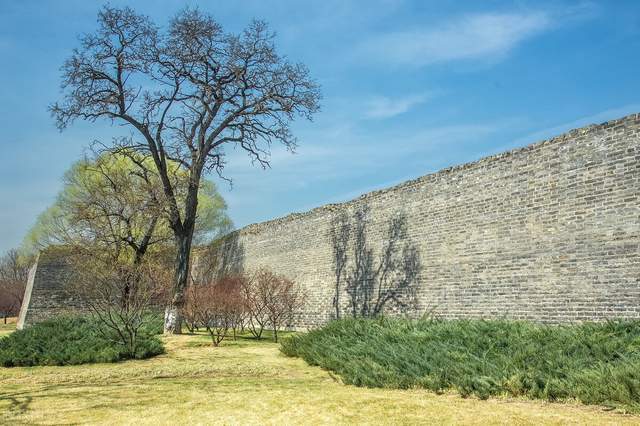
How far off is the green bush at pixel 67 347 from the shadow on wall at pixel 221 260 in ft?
32.8

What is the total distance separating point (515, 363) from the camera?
6.63 metres

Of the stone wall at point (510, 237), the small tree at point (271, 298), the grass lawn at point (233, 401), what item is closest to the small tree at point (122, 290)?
the grass lawn at point (233, 401)

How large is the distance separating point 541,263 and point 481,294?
5.02 feet

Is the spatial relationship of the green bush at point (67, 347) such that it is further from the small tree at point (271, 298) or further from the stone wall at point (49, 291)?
the stone wall at point (49, 291)

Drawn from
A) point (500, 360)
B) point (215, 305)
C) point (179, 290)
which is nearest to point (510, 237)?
point (500, 360)

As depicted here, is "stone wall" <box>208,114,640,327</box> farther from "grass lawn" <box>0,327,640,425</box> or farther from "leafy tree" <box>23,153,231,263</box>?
"leafy tree" <box>23,153,231,263</box>

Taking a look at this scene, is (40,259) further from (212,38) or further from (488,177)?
(488,177)

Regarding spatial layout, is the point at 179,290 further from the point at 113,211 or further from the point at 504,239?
the point at 504,239

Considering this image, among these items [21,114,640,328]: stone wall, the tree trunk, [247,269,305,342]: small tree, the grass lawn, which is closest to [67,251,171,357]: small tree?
the tree trunk

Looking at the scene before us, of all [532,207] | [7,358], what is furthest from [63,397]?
[532,207]

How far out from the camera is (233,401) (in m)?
6.18

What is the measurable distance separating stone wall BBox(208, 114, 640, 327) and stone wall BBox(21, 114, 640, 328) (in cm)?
2

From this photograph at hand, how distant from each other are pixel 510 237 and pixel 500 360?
4.62 m

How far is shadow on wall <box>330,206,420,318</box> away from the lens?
44.2 ft
